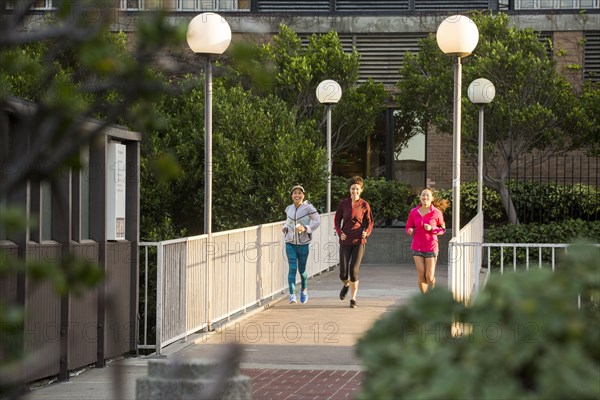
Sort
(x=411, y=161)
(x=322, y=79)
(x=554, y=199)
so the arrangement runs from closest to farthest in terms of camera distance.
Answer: (x=554, y=199), (x=322, y=79), (x=411, y=161)

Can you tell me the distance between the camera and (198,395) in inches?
189

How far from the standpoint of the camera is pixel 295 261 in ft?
59.9

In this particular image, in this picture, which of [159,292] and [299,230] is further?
[299,230]

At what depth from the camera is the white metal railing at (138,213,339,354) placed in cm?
1256

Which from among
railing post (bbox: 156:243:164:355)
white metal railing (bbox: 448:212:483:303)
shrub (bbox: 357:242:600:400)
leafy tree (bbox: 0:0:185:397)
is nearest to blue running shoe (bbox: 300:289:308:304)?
white metal railing (bbox: 448:212:483:303)

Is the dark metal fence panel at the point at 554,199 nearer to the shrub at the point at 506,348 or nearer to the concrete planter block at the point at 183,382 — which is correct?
the concrete planter block at the point at 183,382

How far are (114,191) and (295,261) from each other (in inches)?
255

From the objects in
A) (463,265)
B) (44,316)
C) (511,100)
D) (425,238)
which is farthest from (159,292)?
(511,100)

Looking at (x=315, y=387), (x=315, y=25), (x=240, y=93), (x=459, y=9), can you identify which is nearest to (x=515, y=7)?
(x=459, y=9)

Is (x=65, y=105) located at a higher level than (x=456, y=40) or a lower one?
lower

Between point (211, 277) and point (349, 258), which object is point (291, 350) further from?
point (349, 258)

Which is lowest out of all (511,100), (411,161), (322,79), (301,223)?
(301,223)

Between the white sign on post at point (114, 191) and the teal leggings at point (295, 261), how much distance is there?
6028 millimetres

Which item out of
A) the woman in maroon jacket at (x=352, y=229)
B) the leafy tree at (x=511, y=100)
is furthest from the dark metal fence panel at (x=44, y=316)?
the leafy tree at (x=511, y=100)
